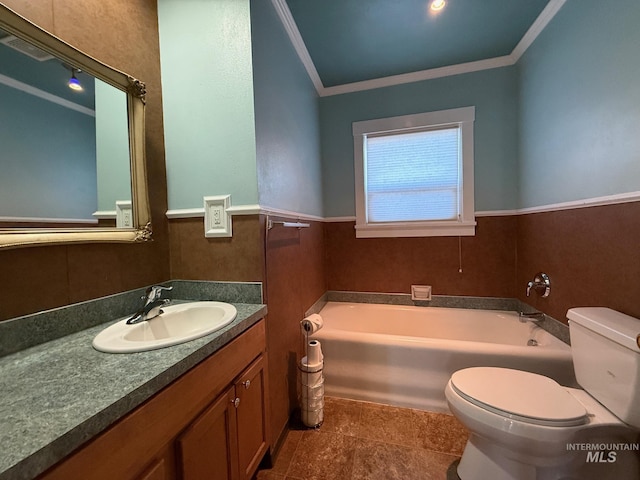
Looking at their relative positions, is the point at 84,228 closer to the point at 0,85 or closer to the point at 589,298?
the point at 0,85

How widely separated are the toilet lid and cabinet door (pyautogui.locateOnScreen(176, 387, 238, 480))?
1000 mm

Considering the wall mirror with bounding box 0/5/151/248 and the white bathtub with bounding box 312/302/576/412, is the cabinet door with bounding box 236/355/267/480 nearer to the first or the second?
the white bathtub with bounding box 312/302/576/412

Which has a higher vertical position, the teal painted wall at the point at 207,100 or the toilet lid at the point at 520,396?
the teal painted wall at the point at 207,100

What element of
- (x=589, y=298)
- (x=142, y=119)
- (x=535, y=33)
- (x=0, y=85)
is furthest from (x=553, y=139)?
(x=0, y=85)

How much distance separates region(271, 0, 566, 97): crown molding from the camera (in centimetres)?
156

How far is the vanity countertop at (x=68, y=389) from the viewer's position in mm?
438

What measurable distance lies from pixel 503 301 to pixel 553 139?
4.20 ft

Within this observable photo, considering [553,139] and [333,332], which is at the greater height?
[553,139]

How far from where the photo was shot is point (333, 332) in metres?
1.78

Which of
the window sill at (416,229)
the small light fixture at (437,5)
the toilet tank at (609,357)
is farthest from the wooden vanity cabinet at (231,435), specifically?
the small light fixture at (437,5)

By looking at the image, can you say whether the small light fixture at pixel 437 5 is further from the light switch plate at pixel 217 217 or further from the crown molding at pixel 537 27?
the light switch plate at pixel 217 217

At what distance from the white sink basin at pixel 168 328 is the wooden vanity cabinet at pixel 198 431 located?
4.3 inches

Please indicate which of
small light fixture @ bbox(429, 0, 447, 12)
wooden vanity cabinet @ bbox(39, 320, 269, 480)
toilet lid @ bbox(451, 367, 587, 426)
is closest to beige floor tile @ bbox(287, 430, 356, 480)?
wooden vanity cabinet @ bbox(39, 320, 269, 480)

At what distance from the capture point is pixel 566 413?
0.98 metres
